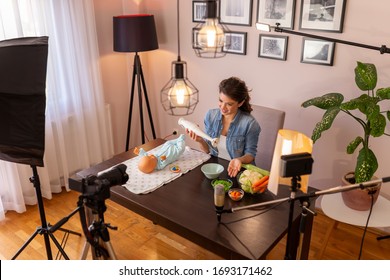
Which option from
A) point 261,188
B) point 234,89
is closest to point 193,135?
point 234,89

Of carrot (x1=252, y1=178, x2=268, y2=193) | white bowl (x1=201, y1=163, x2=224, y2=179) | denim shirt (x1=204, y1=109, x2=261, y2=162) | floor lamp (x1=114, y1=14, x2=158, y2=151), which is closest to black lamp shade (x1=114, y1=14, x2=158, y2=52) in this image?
floor lamp (x1=114, y1=14, x2=158, y2=151)

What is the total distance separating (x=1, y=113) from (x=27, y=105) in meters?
0.12

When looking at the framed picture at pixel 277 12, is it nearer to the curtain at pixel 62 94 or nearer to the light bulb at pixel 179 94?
the light bulb at pixel 179 94

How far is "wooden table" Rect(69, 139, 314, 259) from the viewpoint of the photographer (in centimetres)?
146

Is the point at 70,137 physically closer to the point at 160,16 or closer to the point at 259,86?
the point at 160,16

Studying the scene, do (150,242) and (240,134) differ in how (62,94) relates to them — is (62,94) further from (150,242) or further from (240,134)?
(240,134)

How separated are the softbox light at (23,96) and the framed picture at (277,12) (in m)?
1.67

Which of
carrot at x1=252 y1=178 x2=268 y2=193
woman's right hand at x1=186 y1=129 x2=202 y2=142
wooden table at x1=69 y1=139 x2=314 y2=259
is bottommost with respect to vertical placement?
wooden table at x1=69 y1=139 x2=314 y2=259

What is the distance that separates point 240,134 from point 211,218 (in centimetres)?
76

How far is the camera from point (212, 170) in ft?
6.55

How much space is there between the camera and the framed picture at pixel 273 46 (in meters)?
2.64

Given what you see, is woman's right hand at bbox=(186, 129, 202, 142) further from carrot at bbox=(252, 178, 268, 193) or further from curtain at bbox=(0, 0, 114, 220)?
curtain at bbox=(0, 0, 114, 220)

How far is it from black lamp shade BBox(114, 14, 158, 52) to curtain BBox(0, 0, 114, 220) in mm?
247

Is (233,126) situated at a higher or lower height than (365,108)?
lower
